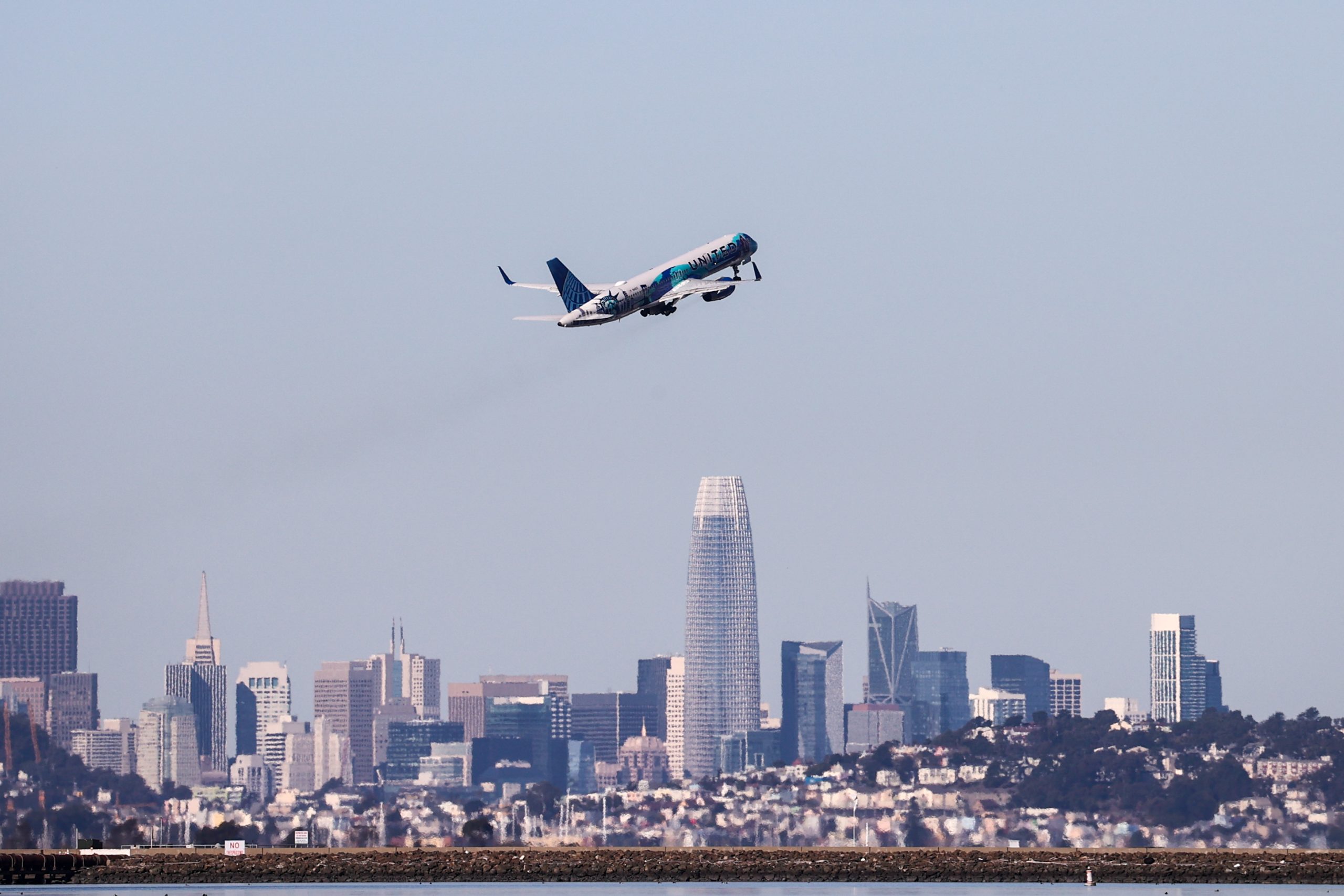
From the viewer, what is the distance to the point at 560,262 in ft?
345

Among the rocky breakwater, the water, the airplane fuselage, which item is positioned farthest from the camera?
the rocky breakwater

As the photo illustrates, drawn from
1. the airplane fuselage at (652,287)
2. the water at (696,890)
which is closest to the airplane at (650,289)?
the airplane fuselage at (652,287)

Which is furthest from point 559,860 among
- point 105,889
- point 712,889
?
point 105,889

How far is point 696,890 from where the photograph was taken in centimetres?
12825

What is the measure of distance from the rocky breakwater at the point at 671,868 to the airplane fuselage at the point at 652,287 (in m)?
42.8

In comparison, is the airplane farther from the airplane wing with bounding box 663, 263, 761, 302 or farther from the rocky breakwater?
the rocky breakwater

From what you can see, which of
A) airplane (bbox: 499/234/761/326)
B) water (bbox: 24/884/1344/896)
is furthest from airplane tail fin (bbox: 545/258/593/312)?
water (bbox: 24/884/1344/896)

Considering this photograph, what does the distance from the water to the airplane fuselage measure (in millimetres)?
31545

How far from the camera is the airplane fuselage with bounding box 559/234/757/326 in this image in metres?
100

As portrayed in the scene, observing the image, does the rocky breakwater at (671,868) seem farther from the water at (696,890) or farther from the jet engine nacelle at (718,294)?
the jet engine nacelle at (718,294)

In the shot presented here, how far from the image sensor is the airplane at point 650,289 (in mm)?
100500

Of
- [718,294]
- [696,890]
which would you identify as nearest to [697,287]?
[718,294]

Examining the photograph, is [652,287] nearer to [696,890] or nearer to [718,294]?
[718,294]

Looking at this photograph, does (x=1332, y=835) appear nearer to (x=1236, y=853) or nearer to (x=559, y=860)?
(x=1236, y=853)
